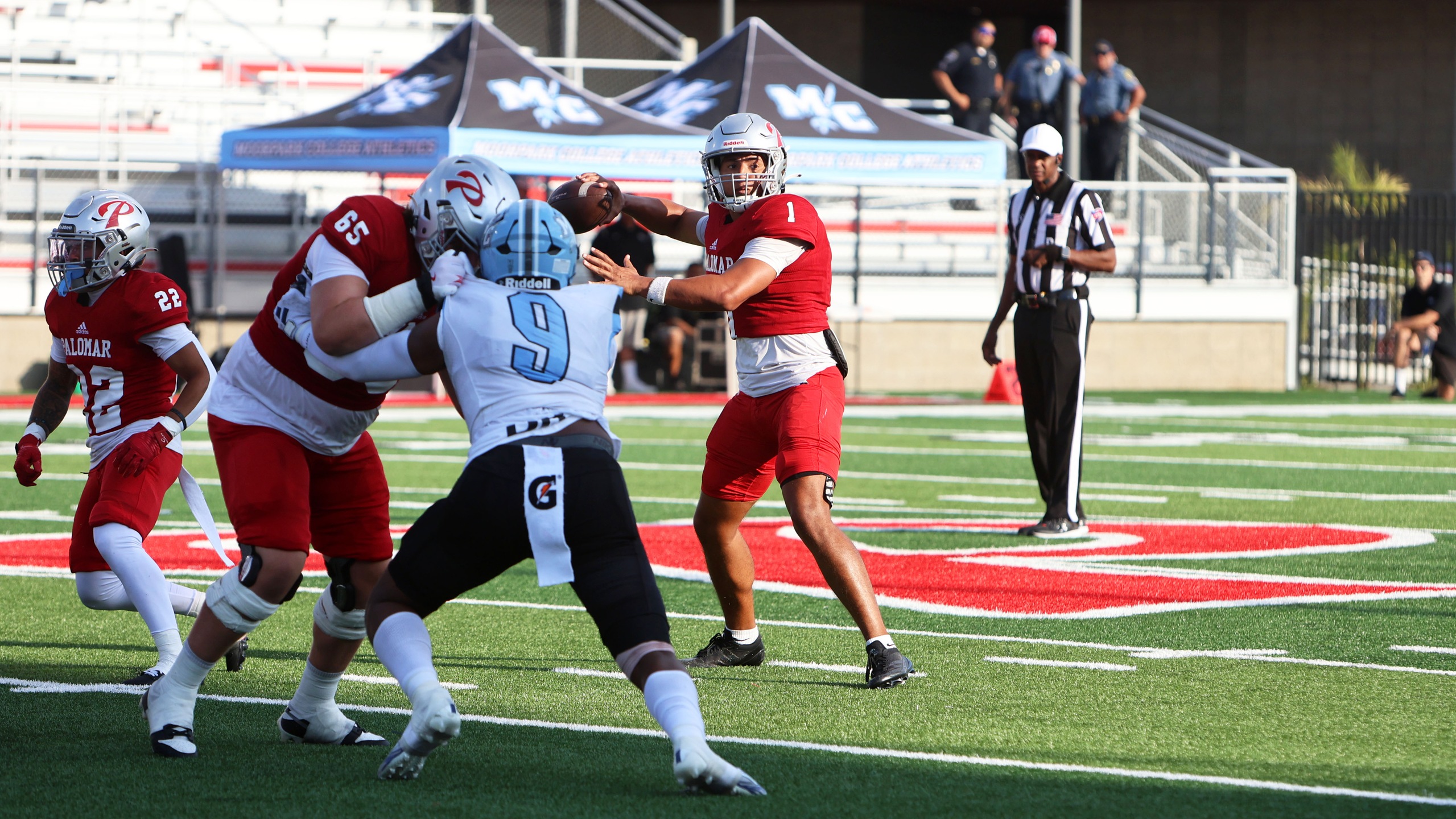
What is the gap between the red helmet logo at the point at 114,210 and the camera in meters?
5.91

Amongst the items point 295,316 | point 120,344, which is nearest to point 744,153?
point 295,316

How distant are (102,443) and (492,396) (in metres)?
2.24

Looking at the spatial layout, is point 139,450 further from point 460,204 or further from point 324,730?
point 460,204

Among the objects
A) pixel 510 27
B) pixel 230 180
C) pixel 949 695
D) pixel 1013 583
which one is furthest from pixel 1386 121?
pixel 949 695

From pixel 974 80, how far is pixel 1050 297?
14.9 meters

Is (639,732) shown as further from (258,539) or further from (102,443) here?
(102,443)

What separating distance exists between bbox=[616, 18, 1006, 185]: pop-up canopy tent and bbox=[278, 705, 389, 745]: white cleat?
14.1 meters

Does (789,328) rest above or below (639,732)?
above

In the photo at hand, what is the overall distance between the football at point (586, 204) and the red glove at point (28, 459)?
77.8 inches

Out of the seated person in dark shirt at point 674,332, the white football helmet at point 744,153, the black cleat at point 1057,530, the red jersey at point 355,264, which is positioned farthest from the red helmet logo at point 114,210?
the seated person in dark shirt at point 674,332

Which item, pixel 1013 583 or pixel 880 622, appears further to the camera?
pixel 1013 583

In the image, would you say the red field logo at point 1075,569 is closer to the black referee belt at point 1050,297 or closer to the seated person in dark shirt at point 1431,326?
the black referee belt at point 1050,297

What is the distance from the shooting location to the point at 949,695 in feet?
18.5

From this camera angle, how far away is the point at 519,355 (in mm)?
4379
